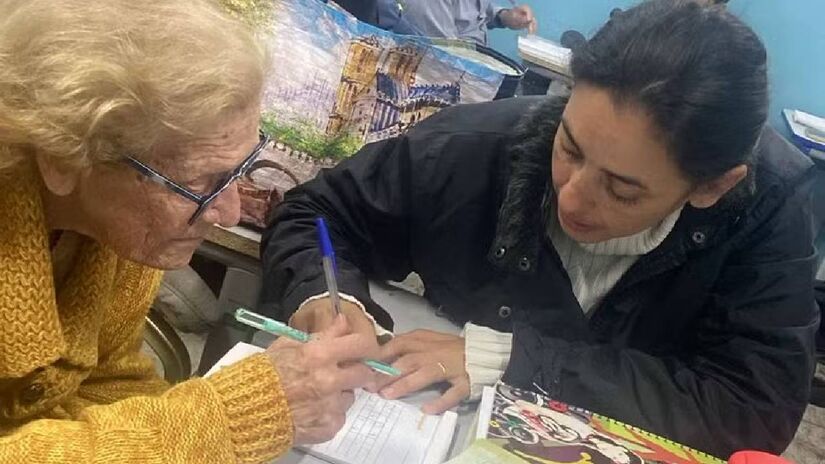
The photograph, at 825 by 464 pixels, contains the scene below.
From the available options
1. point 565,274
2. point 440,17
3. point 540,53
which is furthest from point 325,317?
point 440,17

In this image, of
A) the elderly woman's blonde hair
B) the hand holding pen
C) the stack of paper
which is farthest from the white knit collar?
the stack of paper

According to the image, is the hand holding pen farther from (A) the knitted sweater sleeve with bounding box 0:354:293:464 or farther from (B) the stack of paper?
(B) the stack of paper

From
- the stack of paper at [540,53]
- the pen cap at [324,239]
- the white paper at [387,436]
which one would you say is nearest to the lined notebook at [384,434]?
the white paper at [387,436]

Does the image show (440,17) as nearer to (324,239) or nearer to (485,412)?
(324,239)

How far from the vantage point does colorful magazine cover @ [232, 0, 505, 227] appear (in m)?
1.77

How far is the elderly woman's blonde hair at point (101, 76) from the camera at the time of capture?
844 mm

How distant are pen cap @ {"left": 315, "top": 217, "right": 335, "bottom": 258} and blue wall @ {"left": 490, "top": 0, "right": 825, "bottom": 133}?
2369 millimetres

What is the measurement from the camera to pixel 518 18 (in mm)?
3674

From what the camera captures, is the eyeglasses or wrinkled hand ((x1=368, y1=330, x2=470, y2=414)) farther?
wrinkled hand ((x1=368, y1=330, x2=470, y2=414))

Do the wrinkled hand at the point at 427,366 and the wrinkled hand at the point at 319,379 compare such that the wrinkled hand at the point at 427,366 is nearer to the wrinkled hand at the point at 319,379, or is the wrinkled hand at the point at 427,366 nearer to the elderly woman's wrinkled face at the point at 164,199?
the wrinkled hand at the point at 319,379

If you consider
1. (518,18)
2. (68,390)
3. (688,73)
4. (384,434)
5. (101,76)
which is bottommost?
(68,390)

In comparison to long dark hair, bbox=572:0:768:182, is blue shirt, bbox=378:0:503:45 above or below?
below

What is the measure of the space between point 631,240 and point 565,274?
5.0 inches

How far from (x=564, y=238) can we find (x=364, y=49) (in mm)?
610
